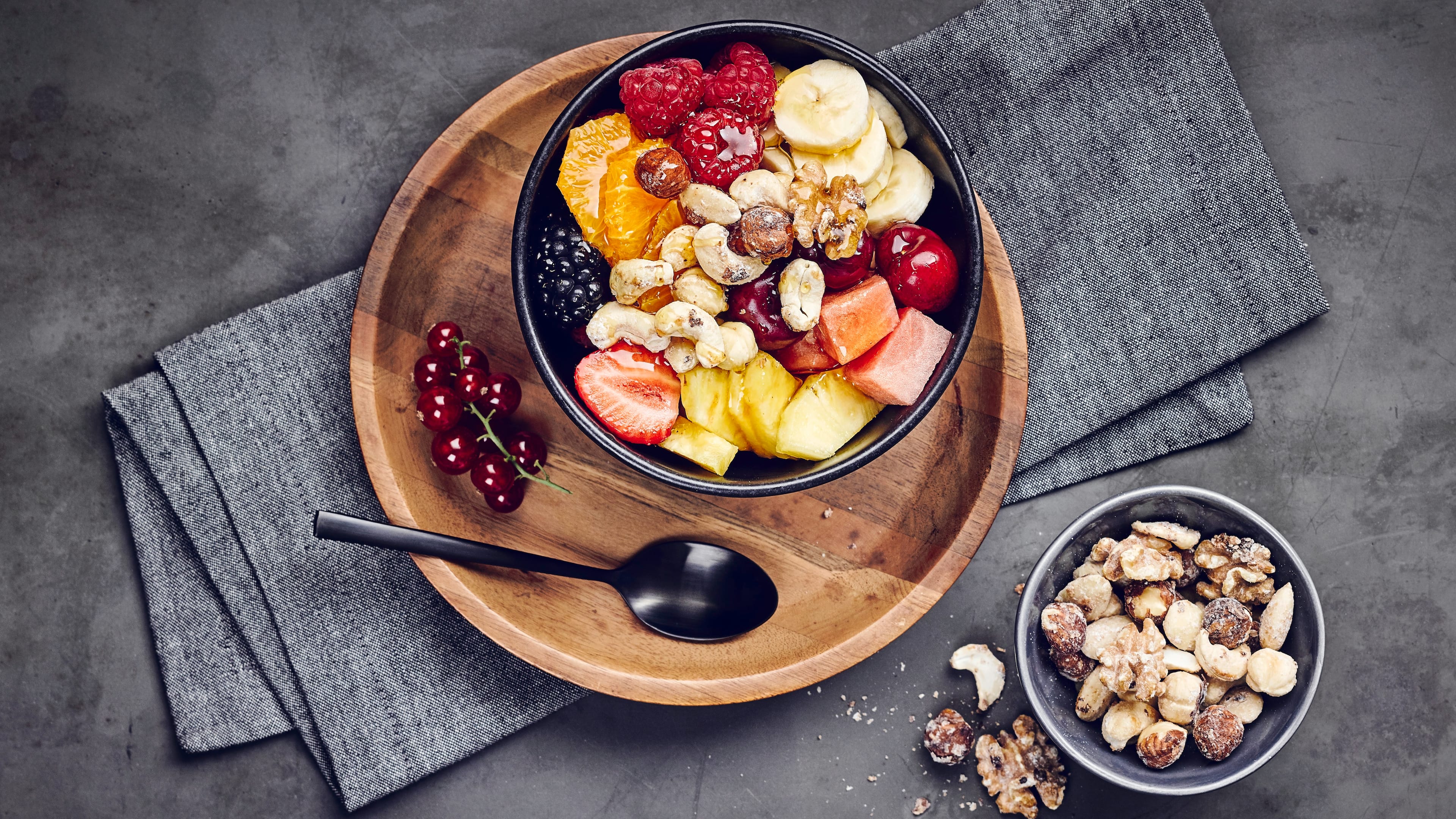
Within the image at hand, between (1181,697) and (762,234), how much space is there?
1.09 metres

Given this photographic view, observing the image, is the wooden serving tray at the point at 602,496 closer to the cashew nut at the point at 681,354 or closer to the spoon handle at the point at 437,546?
the spoon handle at the point at 437,546

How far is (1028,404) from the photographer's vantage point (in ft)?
5.38

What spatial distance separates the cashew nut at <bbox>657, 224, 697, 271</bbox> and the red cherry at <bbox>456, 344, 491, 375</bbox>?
40 cm

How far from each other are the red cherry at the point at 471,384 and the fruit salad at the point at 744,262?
0.67ft

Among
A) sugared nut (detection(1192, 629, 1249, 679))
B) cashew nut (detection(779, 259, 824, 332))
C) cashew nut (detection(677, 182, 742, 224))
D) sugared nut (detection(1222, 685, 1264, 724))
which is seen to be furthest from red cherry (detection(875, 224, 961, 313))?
sugared nut (detection(1222, 685, 1264, 724))

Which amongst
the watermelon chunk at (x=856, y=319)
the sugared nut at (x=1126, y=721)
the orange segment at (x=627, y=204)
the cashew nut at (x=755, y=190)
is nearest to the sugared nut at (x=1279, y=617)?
the sugared nut at (x=1126, y=721)

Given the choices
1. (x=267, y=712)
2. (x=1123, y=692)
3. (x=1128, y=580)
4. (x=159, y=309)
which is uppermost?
(x=159, y=309)

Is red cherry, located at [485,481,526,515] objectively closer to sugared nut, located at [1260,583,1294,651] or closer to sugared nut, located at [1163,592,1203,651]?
sugared nut, located at [1163,592,1203,651]

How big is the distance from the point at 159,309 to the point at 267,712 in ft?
2.61

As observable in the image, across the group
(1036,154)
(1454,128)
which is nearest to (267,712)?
(1036,154)

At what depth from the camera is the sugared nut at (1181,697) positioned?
59.5 inches

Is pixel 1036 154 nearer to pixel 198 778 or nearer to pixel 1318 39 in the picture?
pixel 1318 39

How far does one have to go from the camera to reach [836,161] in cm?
121

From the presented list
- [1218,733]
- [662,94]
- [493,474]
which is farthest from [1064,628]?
[662,94]
